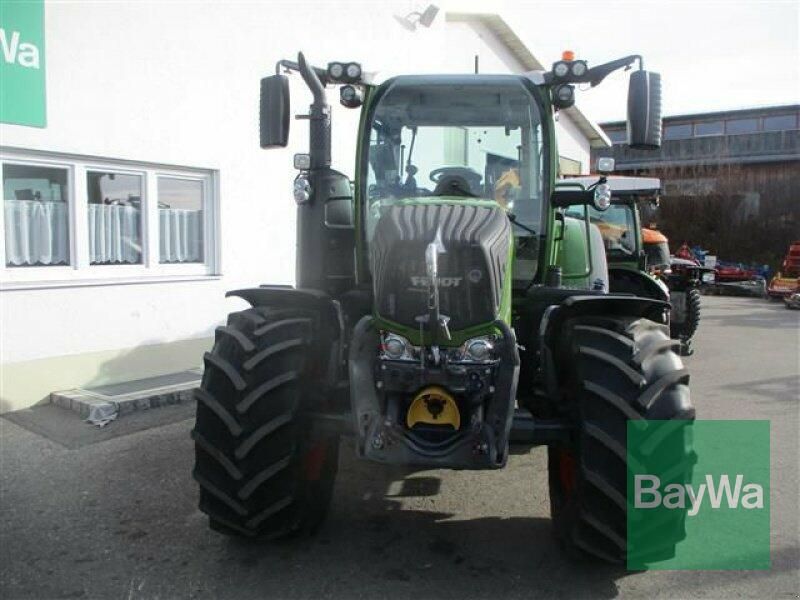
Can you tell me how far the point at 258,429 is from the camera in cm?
349

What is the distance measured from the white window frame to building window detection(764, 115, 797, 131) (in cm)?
3051

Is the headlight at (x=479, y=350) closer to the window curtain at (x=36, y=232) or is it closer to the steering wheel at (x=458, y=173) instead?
the steering wheel at (x=458, y=173)

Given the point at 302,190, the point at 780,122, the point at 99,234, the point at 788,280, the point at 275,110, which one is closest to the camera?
the point at 275,110

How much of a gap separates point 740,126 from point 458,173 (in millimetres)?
32728

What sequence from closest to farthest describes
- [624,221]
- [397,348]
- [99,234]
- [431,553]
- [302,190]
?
1. [397,348]
2. [431,553]
3. [302,190]
4. [99,234]
5. [624,221]

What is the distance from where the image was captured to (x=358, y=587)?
341 centimetres

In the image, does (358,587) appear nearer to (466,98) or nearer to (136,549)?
(136,549)

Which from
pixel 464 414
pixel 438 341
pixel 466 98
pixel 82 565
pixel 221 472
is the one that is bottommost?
pixel 82 565

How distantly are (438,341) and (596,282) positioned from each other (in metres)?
3.04

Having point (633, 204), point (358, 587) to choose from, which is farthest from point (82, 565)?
point (633, 204)

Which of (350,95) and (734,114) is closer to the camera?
(350,95)

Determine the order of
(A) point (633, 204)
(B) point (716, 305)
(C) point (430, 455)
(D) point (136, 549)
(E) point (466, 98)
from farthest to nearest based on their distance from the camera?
(B) point (716, 305)
(A) point (633, 204)
(E) point (466, 98)
(D) point (136, 549)
(C) point (430, 455)

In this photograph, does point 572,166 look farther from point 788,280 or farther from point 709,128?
point 709,128

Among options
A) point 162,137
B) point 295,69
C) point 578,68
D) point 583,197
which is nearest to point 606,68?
point 578,68
